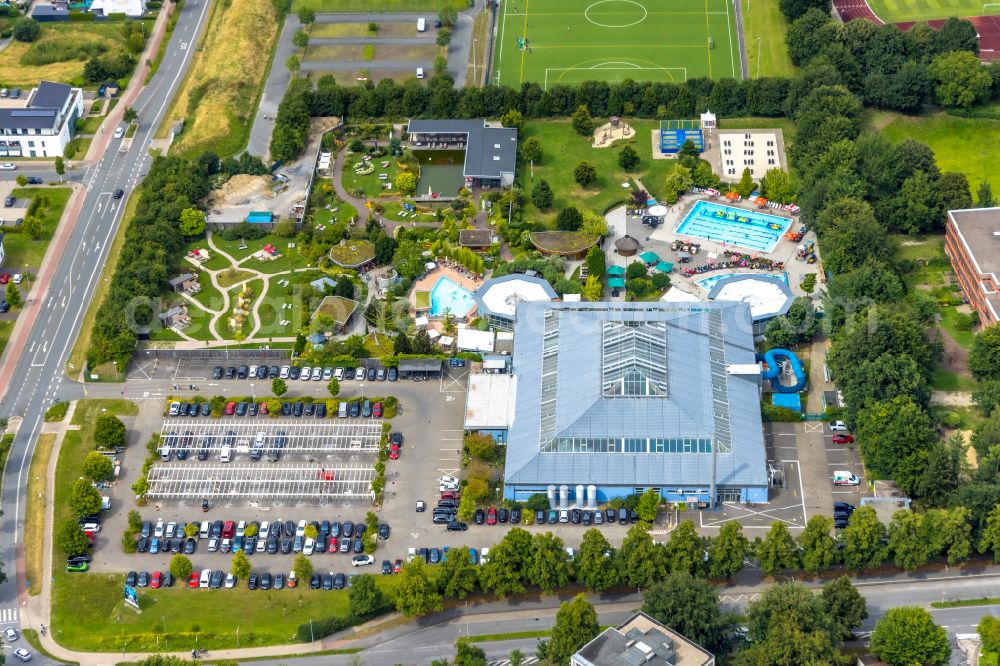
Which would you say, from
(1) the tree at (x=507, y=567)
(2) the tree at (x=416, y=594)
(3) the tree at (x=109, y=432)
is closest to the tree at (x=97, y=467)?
(3) the tree at (x=109, y=432)

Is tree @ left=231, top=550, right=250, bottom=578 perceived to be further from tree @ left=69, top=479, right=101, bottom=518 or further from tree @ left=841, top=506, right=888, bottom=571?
tree @ left=841, top=506, right=888, bottom=571

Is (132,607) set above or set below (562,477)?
below

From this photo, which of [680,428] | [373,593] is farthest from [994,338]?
[373,593]

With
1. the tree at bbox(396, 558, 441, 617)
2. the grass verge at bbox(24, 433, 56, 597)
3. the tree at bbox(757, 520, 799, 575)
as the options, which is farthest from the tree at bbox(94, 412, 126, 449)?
the tree at bbox(757, 520, 799, 575)

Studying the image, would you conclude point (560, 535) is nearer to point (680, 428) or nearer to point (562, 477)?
point (562, 477)

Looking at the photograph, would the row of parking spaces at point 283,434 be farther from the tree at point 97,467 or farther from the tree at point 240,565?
the tree at point 240,565

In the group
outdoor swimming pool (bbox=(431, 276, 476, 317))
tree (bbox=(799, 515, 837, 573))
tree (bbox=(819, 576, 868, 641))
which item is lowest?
tree (bbox=(819, 576, 868, 641))

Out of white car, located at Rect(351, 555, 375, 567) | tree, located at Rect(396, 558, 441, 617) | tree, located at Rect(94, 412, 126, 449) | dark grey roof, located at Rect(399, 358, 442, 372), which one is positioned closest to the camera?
tree, located at Rect(396, 558, 441, 617)
